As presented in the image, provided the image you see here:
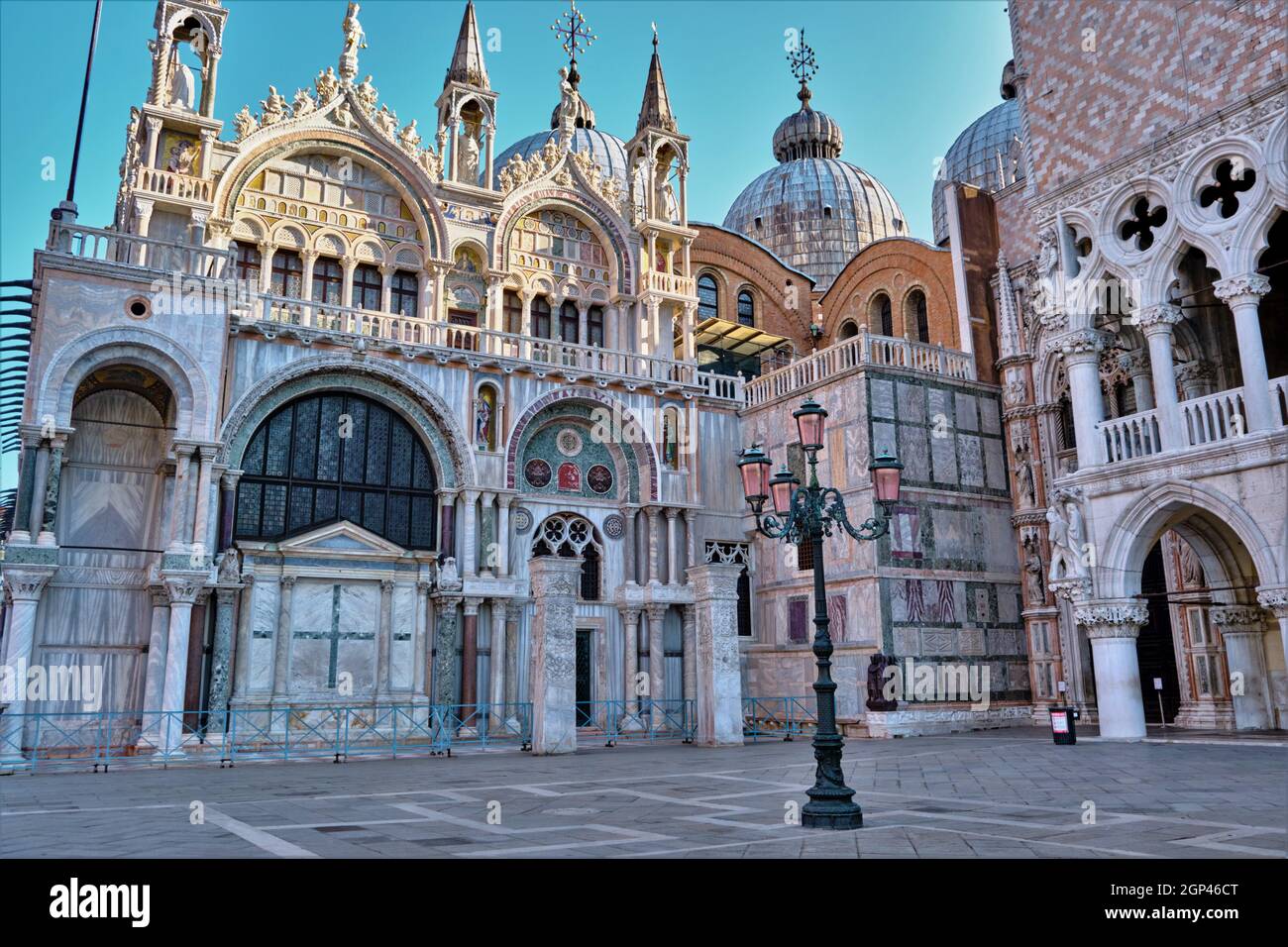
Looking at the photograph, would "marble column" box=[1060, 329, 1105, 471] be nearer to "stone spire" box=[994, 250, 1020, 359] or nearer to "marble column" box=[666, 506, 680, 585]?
"stone spire" box=[994, 250, 1020, 359]

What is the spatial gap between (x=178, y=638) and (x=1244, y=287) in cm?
1956

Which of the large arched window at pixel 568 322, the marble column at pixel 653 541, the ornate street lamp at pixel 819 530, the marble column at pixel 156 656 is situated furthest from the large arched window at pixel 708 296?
the ornate street lamp at pixel 819 530

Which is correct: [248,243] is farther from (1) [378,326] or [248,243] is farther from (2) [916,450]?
(2) [916,450]

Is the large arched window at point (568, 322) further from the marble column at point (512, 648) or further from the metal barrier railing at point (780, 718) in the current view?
the metal barrier railing at point (780, 718)

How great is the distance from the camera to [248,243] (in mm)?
23016

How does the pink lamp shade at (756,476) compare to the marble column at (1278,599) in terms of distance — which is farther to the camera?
the marble column at (1278,599)

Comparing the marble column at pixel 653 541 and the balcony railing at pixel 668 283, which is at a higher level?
the balcony railing at pixel 668 283

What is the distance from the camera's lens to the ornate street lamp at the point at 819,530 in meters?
8.57

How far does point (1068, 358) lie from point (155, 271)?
57.3ft

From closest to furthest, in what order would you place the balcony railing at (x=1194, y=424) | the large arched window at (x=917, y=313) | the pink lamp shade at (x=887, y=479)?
the pink lamp shade at (x=887, y=479)
the balcony railing at (x=1194, y=424)
the large arched window at (x=917, y=313)

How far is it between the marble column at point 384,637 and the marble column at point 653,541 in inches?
249

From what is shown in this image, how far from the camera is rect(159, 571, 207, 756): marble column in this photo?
18609 mm

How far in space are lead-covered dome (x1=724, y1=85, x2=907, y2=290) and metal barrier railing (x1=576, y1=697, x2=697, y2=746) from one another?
2660 centimetres
